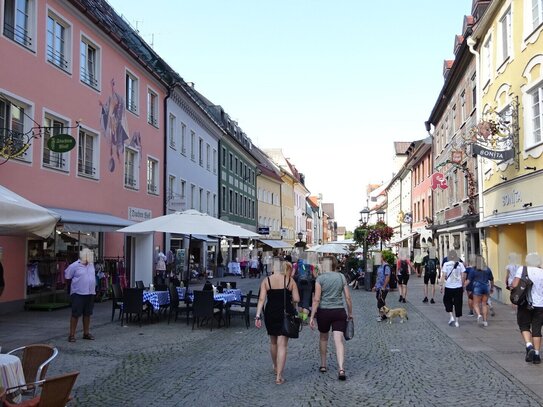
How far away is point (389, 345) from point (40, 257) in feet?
34.1

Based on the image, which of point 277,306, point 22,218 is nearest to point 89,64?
point 22,218

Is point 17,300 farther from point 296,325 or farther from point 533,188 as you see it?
point 533,188

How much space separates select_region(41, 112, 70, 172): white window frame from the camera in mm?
16000

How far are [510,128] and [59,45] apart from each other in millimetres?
13468

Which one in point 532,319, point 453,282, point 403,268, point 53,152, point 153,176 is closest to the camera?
point 532,319

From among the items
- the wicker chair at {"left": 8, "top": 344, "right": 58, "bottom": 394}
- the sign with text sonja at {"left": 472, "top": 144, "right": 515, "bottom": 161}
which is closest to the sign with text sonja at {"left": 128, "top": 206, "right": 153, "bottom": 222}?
the sign with text sonja at {"left": 472, "top": 144, "right": 515, "bottom": 161}

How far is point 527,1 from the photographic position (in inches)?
577

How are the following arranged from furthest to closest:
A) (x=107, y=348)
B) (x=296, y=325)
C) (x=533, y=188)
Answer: (x=533, y=188) → (x=107, y=348) → (x=296, y=325)

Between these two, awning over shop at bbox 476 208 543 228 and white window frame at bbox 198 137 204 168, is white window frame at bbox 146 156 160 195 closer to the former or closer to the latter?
white window frame at bbox 198 137 204 168

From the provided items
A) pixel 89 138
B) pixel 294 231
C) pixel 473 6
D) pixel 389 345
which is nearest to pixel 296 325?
pixel 389 345

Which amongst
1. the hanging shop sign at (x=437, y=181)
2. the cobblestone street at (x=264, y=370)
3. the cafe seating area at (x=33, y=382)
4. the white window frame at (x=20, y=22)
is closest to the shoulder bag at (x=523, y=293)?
the cobblestone street at (x=264, y=370)

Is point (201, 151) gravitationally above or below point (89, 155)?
above

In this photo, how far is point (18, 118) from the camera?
583 inches

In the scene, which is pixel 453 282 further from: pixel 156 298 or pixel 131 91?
pixel 131 91
